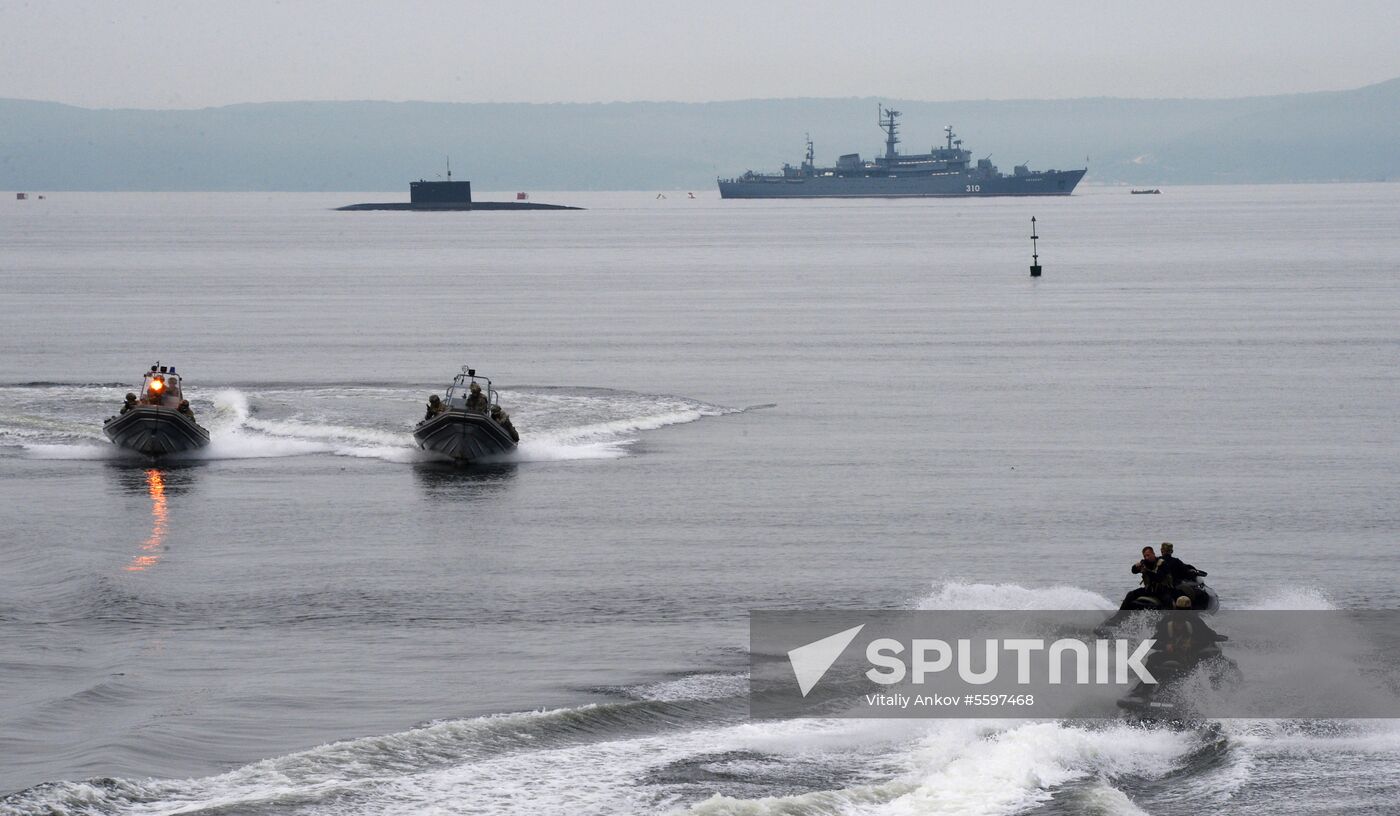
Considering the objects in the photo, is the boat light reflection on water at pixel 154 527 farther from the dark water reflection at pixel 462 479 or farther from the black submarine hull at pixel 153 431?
the dark water reflection at pixel 462 479

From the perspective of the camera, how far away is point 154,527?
3153 cm

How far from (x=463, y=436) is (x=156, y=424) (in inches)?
311

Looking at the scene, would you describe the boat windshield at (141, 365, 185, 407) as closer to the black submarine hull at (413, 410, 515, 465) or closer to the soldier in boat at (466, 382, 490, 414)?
the black submarine hull at (413, 410, 515, 465)

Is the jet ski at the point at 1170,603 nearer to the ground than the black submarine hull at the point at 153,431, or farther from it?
nearer to the ground

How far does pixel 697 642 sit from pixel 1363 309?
65027mm

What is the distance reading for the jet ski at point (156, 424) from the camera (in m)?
39.8

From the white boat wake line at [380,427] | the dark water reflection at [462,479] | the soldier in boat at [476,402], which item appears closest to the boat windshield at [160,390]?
the white boat wake line at [380,427]

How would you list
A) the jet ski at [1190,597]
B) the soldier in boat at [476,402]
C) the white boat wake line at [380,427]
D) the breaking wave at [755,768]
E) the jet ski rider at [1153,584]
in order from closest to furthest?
1. the breaking wave at [755,768]
2. the jet ski at [1190,597]
3. the jet ski rider at [1153,584]
4. the soldier in boat at [476,402]
5. the white boat wake line at [380,427]

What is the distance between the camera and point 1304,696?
19.8m

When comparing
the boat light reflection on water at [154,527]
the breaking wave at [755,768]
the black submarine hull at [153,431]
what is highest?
the black submarine hull at [153,431]

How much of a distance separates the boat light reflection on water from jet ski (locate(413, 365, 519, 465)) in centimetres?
624

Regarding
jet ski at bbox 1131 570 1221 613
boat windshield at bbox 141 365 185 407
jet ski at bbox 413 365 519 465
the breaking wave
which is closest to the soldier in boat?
jet ski at bbox 413 365 519 465

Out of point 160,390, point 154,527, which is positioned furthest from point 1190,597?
point 160,390

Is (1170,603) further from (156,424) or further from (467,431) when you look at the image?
(156,424)
